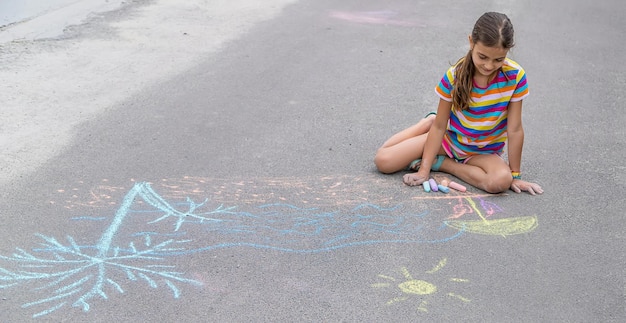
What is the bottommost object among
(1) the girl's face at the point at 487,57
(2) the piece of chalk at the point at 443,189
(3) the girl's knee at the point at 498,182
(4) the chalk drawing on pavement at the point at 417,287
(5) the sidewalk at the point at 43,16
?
(4) the chalk drawing on pavement at the point at 417,287

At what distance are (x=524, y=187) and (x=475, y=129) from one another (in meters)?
0.44

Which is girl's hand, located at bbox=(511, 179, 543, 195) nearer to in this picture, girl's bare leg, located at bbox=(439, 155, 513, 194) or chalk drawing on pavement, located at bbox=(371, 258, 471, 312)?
girl's bare leg, located at bbox=(439, 155, 513, 194)

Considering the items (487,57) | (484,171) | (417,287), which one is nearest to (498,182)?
(484,171)

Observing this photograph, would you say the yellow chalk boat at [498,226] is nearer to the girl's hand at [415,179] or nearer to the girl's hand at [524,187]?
the girl's hand at [524,187]

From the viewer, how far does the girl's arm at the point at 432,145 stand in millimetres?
4105

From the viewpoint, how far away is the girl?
3883 mm

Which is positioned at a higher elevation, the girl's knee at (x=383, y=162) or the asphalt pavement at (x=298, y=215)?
the girl's knee at (x=383, y=162)

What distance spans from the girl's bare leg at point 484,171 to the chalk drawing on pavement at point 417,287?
3.04ft

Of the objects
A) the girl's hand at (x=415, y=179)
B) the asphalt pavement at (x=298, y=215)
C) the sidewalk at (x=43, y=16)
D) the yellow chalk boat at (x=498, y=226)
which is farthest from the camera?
the sidewalk at (x=43, y=16)

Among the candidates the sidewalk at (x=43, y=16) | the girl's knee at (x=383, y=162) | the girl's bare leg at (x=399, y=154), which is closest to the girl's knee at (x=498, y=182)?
the girl's bare leg at (x=399, y=154)

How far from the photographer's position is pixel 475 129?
414 cm

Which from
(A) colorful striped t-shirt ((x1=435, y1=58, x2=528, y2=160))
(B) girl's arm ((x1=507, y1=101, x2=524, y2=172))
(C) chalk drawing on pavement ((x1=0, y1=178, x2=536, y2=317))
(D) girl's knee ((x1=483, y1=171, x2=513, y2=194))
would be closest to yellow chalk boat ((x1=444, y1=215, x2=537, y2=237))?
(C) chalk drawing on pavement ((x1=0, y1=178, x2=536, y2=317))

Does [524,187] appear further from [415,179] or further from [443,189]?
[415,179]

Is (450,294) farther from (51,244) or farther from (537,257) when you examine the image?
(51,244)
